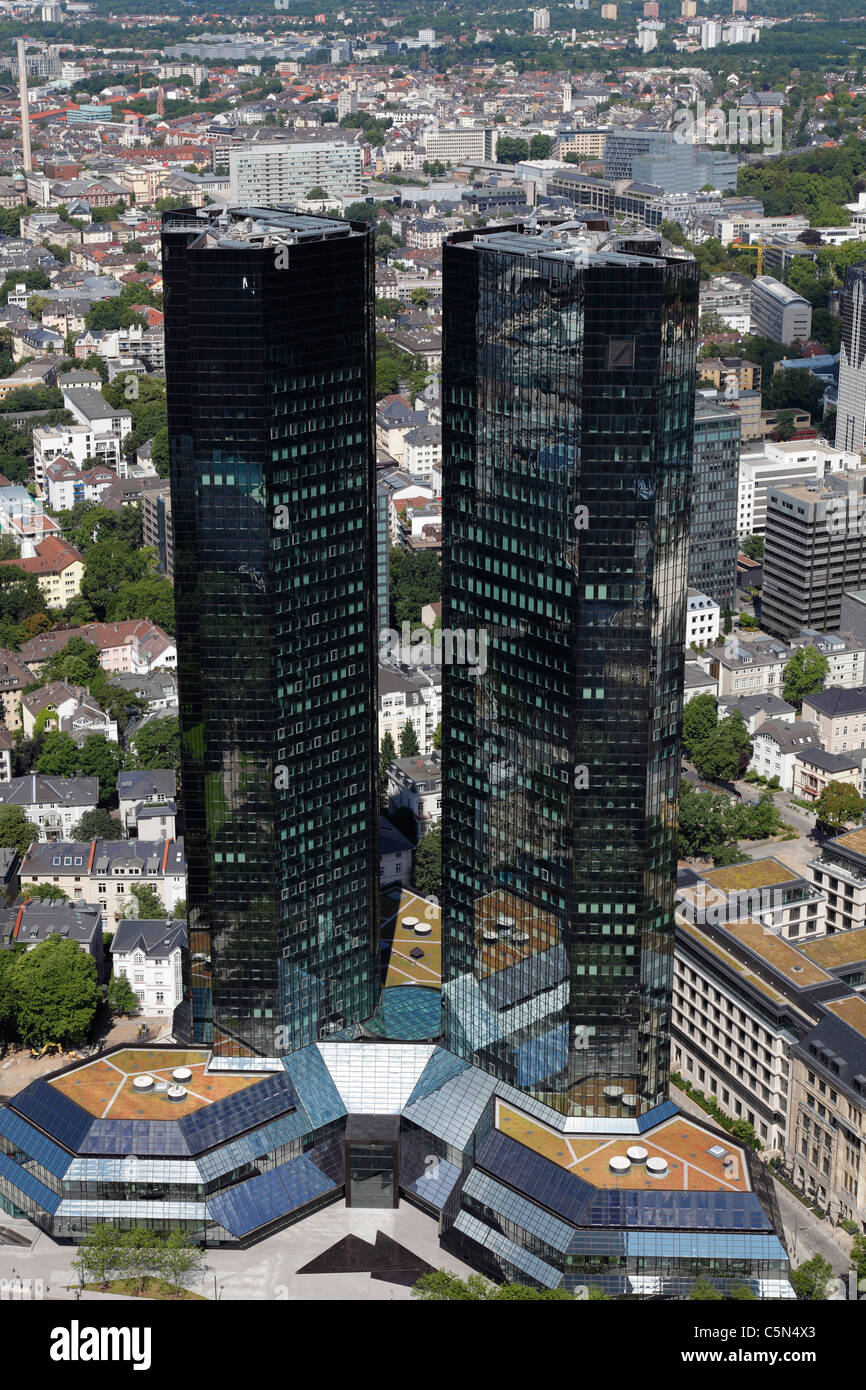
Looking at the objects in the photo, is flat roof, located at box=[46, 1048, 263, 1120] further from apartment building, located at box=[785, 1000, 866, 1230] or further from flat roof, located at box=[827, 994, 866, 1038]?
flat roof, located at box=[827, 994, 866, 1038]

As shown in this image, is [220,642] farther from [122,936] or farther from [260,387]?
[122,936]

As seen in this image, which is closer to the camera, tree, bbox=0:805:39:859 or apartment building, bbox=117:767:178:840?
tree, bbox=0:805:39:859

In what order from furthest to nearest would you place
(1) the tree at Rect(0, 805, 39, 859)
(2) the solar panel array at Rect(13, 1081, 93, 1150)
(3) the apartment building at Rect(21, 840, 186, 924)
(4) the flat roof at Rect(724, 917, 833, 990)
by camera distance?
(1) the tree at Rect(0, 805, 39, 859) → (3) the apartment building at Rect(21, 840, 186, 924) → (4) the flat roof at Rect(724, 917, 833, 990) → (2) the solar panel array at Rect(13, 1081, 93, 1150)

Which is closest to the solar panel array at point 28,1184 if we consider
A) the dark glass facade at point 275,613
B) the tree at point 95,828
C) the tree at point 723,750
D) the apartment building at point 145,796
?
the dark glass facade at point 275,613

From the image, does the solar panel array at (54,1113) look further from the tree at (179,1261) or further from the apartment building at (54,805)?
the apartment building at (54,805)

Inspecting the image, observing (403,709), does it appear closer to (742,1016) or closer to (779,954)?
(779,954)

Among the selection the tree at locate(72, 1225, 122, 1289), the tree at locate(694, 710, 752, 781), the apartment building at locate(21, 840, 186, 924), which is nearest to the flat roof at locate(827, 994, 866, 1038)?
the tree at locate(72, 1225, 122, 1289)
